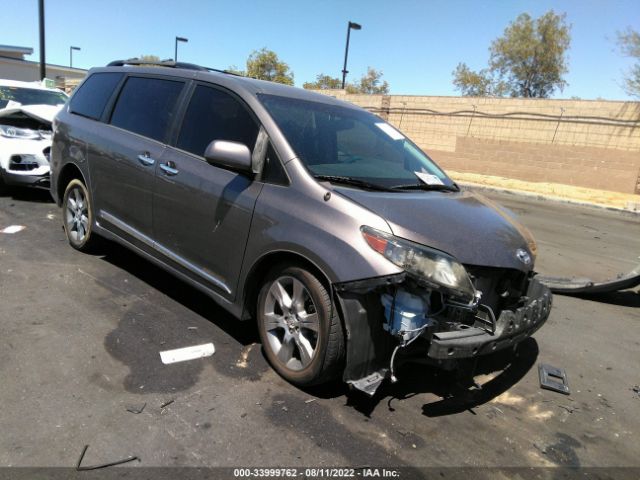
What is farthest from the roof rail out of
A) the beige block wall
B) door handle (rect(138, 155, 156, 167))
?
the beige block wall

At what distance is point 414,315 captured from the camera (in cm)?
271

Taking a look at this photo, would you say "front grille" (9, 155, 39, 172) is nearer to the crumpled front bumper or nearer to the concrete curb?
the crumpled front bumper

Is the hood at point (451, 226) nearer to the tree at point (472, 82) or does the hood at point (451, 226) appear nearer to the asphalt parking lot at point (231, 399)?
the asphalt parking lot at point (231, 399)

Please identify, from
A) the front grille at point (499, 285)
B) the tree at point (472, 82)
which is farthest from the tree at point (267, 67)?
the front grille at point (499, 285)

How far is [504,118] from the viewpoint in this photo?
21594 mm

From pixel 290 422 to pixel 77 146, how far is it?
376 centimetres

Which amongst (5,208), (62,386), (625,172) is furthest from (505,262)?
→ (625,172)

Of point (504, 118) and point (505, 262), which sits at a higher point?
point (504, 118)

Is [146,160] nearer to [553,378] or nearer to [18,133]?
[553,378]

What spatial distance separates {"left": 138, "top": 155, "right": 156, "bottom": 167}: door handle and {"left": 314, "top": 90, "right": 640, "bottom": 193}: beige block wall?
776 inches

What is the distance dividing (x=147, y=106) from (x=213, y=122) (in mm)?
990

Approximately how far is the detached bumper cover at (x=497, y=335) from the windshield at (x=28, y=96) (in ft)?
30.0

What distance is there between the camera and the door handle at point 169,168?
3841 mm

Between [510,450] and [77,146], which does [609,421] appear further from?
[77,146]
